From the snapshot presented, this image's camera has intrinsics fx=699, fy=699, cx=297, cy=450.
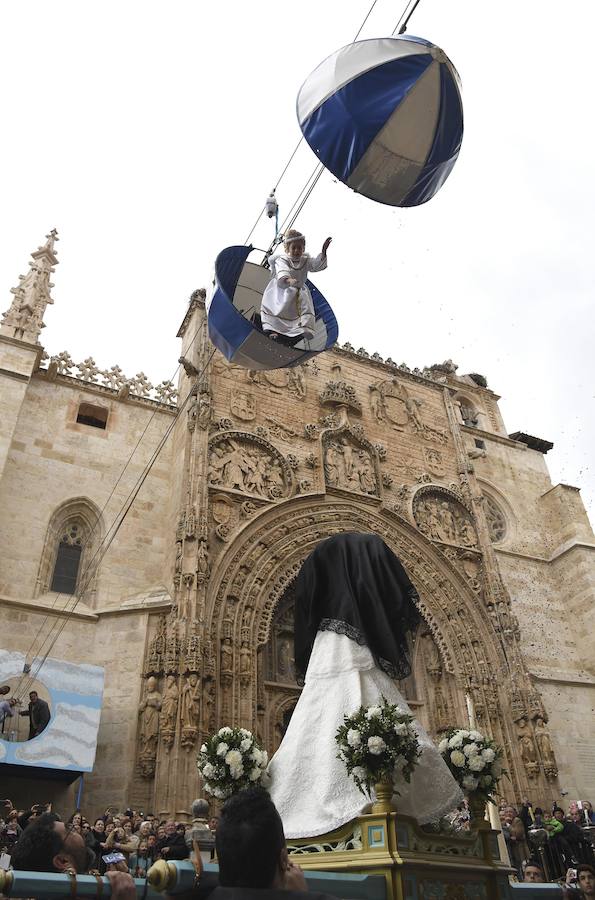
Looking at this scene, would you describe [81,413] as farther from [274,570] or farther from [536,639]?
[536,639]

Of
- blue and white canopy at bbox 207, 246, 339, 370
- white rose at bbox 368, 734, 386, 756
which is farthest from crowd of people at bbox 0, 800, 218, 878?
blue and white canopy at bbox 207, 246, 339, 370

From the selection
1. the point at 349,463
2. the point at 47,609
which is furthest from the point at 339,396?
the point at 47,609

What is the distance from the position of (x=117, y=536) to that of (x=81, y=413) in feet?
11.9

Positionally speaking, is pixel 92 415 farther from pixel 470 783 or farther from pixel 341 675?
pixel 470 783

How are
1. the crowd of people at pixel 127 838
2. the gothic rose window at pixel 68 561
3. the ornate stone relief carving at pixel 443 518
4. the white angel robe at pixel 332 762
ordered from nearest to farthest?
the white angel robe at pixel 332 762 → the crowd of people at pixel 127 838 → the gothic rose window at pixel 68 561 → the ornate stone relief carving at pixel 443 518

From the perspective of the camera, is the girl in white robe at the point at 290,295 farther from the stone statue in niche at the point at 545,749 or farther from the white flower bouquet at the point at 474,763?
the stone statue in niche at the point at 545,749

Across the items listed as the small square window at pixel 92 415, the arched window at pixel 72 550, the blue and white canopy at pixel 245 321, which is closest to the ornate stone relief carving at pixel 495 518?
the small square window at pixel 92 415

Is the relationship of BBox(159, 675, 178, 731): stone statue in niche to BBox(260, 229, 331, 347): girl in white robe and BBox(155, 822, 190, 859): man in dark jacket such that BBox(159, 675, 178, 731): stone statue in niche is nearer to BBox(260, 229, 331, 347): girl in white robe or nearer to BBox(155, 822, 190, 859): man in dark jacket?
BBox(155, 822, 190, 859): man in dark jacket

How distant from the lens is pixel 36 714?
11.6 meters

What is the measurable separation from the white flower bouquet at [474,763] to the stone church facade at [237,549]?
24.9 feet

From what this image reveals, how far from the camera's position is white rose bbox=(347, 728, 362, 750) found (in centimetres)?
484

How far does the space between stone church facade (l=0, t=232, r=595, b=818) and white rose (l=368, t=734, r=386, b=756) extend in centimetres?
852

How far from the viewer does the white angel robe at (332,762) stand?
200 inches

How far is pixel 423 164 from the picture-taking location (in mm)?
7996
